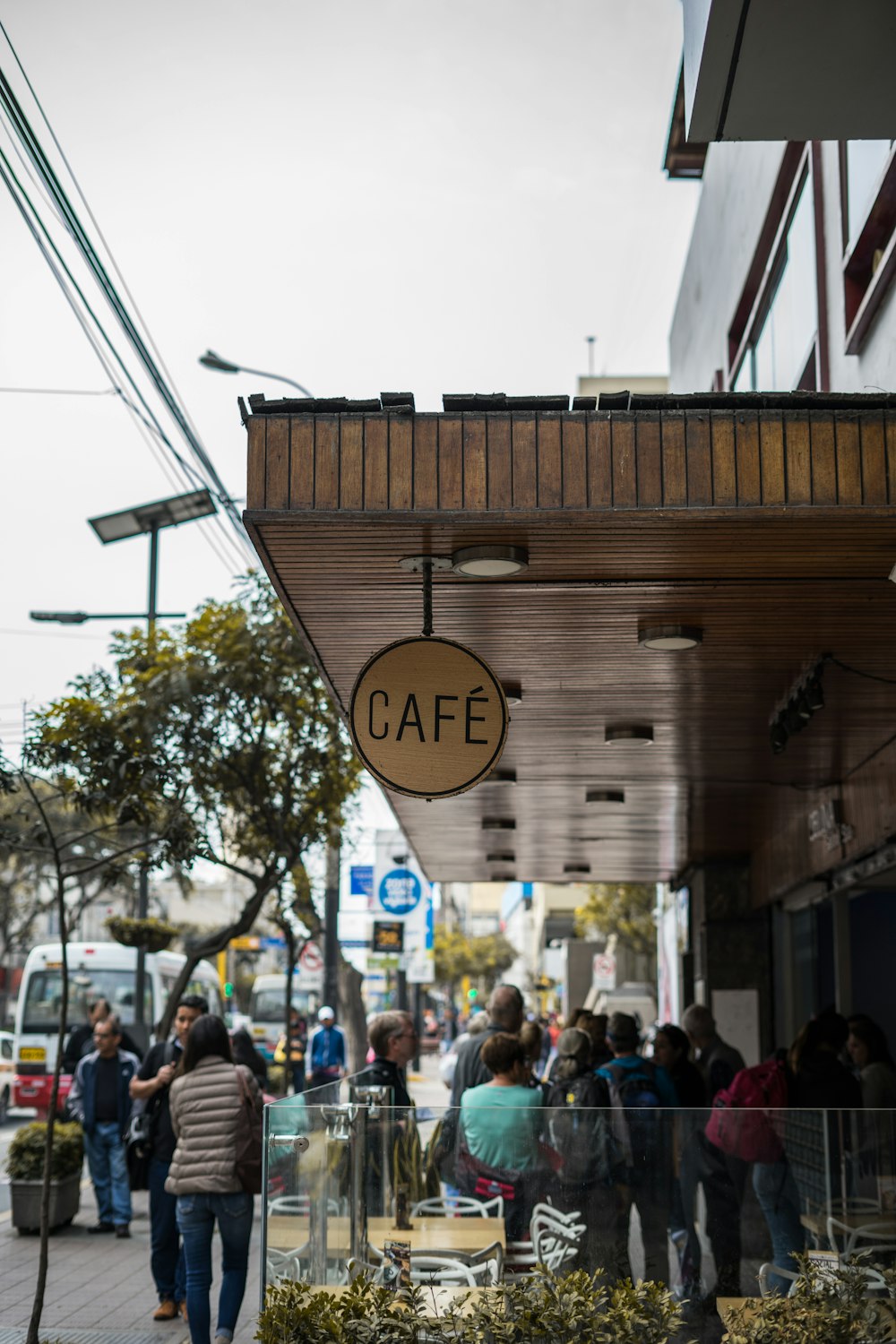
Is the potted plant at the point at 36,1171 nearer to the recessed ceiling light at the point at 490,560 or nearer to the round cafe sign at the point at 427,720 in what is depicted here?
the round cafe sign at the point at 427,720

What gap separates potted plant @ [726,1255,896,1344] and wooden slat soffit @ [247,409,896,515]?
249 cm

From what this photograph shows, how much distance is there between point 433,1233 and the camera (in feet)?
20.5

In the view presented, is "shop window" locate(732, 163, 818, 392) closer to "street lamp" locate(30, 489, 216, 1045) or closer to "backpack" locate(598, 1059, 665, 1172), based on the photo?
"backpack" locate(598, 1059, 665, 1172)

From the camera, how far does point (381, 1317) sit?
4.64 m

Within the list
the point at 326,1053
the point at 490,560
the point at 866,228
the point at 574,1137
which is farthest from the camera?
the point at 326,1053

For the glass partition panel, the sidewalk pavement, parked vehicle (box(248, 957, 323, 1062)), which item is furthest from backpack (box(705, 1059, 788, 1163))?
parked vehicle (box(248, 957, 323, 1062))

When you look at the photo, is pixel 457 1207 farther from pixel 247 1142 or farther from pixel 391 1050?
pixel 391 1050

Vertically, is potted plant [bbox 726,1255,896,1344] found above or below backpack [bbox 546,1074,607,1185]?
below

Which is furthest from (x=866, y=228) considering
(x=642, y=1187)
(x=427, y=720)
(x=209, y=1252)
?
(x=209, y=1252)

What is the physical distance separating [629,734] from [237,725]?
5.76 m

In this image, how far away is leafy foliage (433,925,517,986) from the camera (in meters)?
75.8

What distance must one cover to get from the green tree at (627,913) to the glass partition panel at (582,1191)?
1205 inches

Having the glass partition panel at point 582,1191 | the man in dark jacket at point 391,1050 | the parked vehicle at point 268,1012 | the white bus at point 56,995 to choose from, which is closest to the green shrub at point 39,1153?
the man in dark jacket at point 391,1050

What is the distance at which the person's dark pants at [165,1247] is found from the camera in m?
9.09
